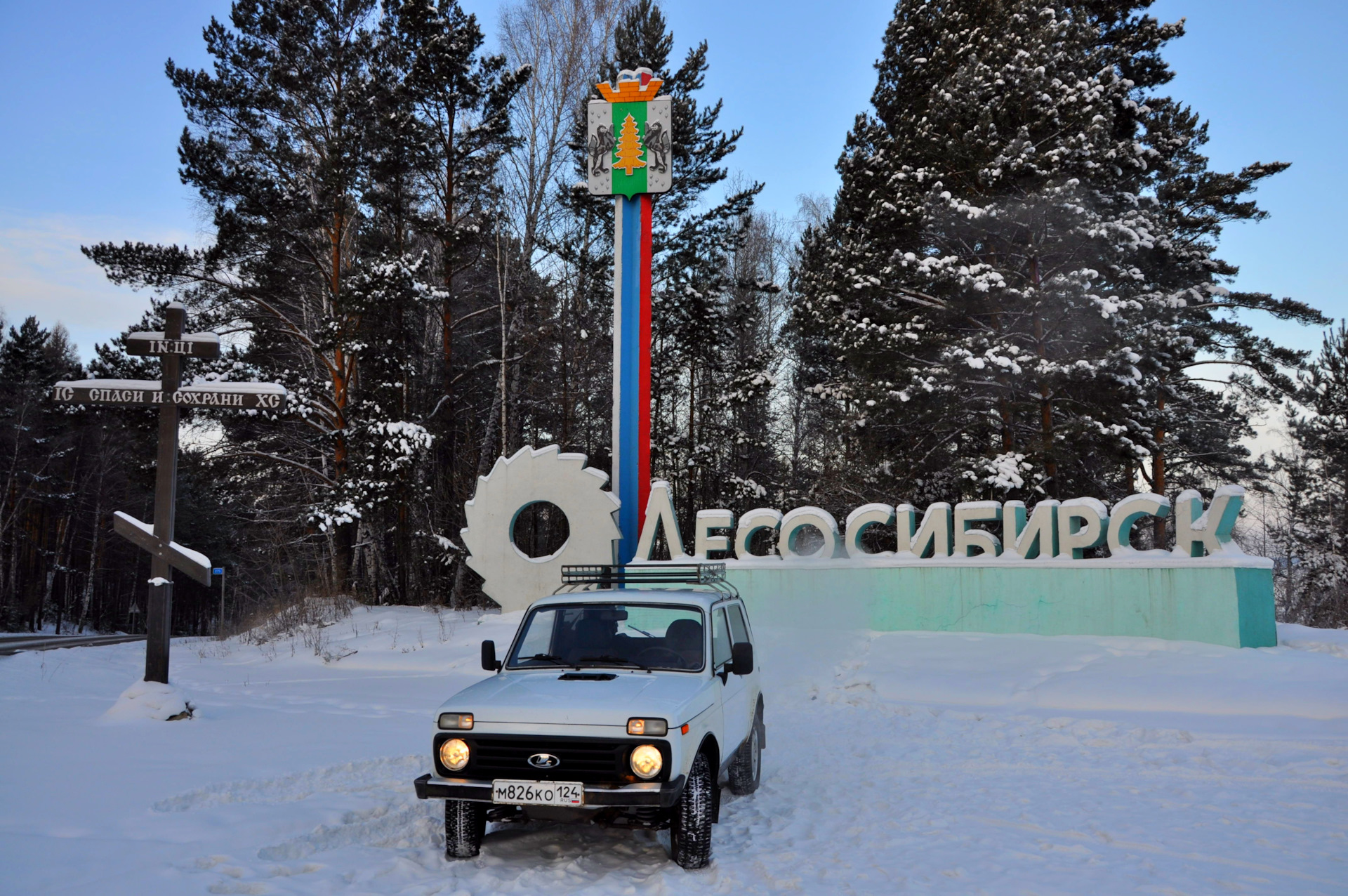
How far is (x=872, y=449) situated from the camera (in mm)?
24984

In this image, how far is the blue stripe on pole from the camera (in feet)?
65.7

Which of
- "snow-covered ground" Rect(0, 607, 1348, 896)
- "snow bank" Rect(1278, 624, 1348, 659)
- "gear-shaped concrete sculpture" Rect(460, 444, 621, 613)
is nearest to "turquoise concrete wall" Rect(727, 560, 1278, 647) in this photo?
"snow-covered ground" Rect(0, 607, 1348, 896)

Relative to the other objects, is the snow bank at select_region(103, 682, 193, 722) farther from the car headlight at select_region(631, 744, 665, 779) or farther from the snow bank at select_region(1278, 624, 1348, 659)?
the snow bank at select_region(1278, 624, 1348, 659)

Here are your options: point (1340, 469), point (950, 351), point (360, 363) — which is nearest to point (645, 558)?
point (950, 351)

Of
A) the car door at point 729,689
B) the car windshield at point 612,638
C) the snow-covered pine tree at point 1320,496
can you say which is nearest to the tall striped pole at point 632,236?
the car door at point 729,689

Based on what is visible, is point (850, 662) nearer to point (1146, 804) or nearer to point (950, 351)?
point (1146, 804)

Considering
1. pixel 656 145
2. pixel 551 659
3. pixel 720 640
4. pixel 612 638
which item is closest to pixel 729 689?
pixel 720 640

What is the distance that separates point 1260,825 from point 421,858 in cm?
596

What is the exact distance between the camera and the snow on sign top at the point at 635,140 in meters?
20.4

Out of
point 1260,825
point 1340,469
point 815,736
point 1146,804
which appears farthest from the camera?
point 1340,469

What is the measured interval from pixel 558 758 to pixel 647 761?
20.7 inches

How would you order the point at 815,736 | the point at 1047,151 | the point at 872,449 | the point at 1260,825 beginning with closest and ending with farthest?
the point at 1260,825, the point at 815,736, the point at 1047,151, the point at 872,449

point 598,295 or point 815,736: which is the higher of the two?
point 598,295

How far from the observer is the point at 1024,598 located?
51.0 ft
